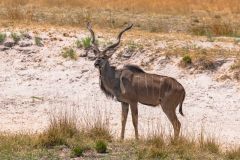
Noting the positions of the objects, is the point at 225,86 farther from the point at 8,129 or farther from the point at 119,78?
the point at 8,129

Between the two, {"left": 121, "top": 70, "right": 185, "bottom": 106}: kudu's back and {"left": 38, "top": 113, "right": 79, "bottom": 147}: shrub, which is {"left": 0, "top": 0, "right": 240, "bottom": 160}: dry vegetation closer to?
{"left": 38, "top": 113, "right": 79, "bottom": 147}: shrub

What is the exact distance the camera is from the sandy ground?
17359 millimetres

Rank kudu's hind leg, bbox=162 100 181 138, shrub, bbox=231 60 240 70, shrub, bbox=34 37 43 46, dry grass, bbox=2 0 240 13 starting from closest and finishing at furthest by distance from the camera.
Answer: kudu's hind leg, bbox=162 100 181 138 < shrub, bbox=231 60 240 70 < shrub, bbox=34 37 43 46 < dry grass, bbox=2 0 240 13

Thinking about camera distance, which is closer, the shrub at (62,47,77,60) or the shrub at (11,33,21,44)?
the shrub at (62,47,77,60)

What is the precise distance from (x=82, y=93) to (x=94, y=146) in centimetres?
687

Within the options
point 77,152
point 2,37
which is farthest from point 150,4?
point 77,152

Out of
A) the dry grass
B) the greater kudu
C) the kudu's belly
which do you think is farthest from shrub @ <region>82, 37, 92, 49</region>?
the dry grass

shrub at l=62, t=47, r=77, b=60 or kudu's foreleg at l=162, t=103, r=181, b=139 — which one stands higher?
shrub at l=62, t=47, r=77, b=60

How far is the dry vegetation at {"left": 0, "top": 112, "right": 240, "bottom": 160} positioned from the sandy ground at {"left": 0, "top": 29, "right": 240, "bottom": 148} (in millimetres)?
1916

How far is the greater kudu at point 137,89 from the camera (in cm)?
1562

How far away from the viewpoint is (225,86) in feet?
63.7

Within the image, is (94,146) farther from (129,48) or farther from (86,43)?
(86,43)

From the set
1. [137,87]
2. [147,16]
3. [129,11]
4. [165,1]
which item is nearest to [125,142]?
[137,87]

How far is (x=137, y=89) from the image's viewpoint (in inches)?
625
